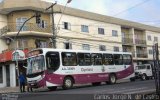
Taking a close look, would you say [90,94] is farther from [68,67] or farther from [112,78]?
[112,78]

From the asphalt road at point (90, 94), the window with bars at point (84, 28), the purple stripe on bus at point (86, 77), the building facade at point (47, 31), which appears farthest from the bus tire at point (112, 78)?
the window with bars at point (84, 28)

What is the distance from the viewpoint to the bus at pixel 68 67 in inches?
1092

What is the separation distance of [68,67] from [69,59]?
2.31 ft

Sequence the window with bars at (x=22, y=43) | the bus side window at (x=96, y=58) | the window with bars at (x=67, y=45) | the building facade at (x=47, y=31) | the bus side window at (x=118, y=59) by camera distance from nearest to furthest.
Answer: the bus side window at (x=96, y=58)
the bus side window at (x=118, y=59)
the building facade at (x=47, y=31)
the window with bars at (x=22, y=43)
the window with bars at (x=67, y=45)

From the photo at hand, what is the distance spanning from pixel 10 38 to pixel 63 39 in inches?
299

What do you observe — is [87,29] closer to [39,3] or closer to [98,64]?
[39,3]

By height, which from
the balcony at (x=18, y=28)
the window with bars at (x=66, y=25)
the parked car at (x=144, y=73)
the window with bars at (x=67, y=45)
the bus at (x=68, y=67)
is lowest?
the parked car at (x=144, y=73)

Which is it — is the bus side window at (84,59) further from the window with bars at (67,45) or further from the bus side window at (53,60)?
the window with bars at (67,45)

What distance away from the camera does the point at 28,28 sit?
46469 millimetres

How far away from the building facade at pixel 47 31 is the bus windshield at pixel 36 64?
42.7 ft

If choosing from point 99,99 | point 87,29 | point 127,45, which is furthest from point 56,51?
point 127,45

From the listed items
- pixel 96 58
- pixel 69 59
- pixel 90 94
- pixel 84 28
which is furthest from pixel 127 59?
pixel 84 28

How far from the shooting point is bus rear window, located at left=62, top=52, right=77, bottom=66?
28873 mm

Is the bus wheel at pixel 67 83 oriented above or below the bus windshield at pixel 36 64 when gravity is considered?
below
